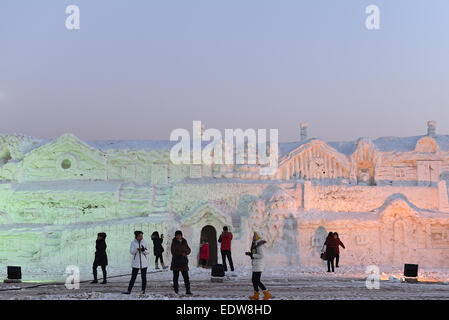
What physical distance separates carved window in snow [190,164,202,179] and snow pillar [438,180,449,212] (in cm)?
1334

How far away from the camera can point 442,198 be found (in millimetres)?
31000

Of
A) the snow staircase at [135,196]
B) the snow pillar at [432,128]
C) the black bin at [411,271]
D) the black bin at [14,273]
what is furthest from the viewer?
the snow pillar at [432,128]

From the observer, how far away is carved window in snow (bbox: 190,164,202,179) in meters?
30.4

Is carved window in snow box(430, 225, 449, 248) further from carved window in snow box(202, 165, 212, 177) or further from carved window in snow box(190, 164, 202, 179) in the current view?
carved window in snow box(190, 164, 202, 179)

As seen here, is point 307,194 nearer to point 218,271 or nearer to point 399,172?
point 399,172

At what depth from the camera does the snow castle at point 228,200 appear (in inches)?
1098

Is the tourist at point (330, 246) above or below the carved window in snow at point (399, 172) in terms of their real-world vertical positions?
below

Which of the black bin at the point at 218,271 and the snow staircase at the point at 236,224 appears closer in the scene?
the black bin at the point at 218,271

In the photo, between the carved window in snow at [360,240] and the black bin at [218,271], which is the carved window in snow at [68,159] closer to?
the black bin at [218,271]

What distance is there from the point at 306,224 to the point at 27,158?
15.5 metres

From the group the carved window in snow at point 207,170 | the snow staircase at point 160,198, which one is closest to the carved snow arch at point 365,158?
the carved window in snow at point 207,170

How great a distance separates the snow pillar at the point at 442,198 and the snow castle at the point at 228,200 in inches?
2.3

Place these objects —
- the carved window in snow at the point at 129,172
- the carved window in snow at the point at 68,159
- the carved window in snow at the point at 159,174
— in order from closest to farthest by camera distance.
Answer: the carved window in snow at the point at 159,174 → the carved window in snow at the point at 68,159 → the carved window in snow at the point at 129,172
